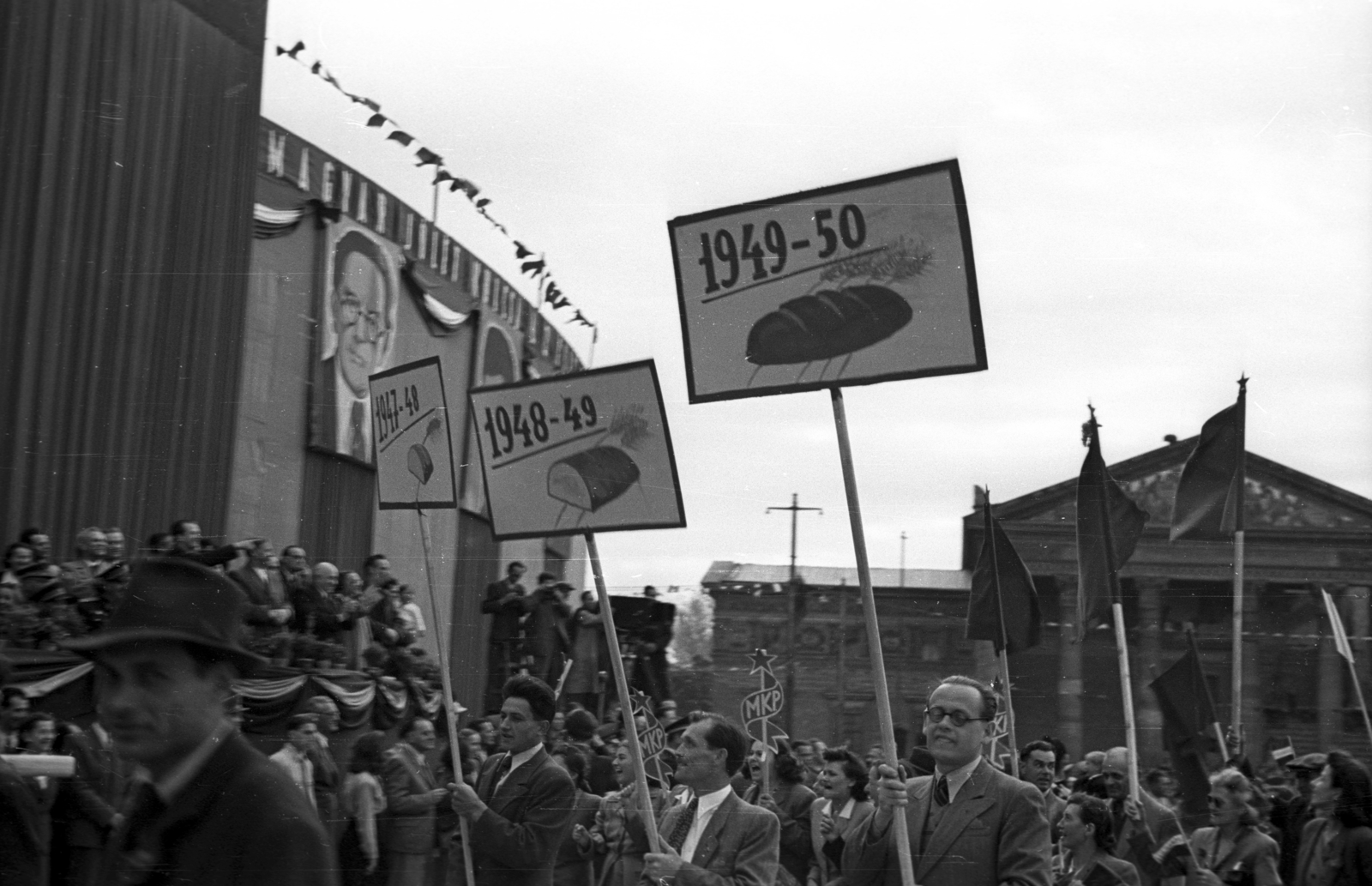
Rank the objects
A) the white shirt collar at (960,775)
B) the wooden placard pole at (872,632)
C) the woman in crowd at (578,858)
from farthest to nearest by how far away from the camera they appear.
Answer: the woman in crowd at (578,858) < the white shirt collar at (960,775) < the wooden placard pole at (872,632)

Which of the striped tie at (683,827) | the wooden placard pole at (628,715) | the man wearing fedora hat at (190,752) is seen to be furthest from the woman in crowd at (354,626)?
the man wearing fedora hat at (190,752)

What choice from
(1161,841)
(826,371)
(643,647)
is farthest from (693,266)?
(643,647)

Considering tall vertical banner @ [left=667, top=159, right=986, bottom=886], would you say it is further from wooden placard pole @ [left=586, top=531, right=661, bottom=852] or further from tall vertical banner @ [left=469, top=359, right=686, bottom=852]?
tall vertical banner @ [left=469, top=359, right=686, bottom=852]

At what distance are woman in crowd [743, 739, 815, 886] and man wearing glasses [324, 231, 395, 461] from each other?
302 inches

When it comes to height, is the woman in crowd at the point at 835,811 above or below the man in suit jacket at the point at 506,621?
below

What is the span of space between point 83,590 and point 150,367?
627 centimetres

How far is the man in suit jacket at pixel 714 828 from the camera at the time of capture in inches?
173

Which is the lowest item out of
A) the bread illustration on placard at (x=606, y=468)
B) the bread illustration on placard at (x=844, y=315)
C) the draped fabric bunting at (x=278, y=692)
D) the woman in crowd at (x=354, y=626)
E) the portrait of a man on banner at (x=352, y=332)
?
the draped fabric bunting at (x=278, y=692)

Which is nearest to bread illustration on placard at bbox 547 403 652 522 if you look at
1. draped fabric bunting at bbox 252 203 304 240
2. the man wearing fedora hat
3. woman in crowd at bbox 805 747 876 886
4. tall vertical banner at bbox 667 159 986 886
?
tall vertical banner at bbox 667 159 986 886

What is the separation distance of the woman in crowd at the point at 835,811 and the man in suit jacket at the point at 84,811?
2995 millimetres

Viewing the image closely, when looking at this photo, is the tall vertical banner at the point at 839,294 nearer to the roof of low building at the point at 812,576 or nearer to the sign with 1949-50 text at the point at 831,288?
the sign with 1949-50 text at the point at 831,288

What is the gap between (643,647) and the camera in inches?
379

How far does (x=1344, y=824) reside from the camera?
18.0 feet

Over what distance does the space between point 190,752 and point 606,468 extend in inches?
154
